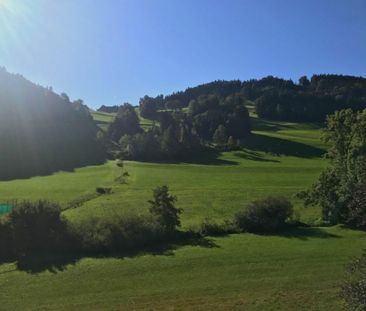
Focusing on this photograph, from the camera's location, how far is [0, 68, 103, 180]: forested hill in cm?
12478

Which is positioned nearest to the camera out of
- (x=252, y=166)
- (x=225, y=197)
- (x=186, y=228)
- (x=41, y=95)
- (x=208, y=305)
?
(x=208, y=305)

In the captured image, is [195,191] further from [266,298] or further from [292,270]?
[266,298]

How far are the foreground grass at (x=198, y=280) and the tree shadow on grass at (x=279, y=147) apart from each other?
102m

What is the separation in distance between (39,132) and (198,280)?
408ft

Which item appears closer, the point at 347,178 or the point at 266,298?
the point at 266,298

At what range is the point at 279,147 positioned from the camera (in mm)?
156125

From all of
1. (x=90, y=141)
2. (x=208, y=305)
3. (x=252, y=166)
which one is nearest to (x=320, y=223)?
(x=208, y=305)

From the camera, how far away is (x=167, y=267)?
40156 mm

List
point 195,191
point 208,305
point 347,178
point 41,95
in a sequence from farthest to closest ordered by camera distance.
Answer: point 41,95
point 195,191
point 347,178
point 208,305

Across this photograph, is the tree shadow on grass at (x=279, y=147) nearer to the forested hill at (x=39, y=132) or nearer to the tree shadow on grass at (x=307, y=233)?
the forested hill at (x=39, y=132)

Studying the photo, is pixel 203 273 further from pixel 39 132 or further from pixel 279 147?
pixel 39 132

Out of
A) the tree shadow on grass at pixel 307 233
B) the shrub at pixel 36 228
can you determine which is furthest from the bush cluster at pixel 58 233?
the tree shadow on grass at pixel 307 233

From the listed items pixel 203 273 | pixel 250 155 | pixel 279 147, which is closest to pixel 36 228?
pixel 203 273

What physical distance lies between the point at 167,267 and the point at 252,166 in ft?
271
